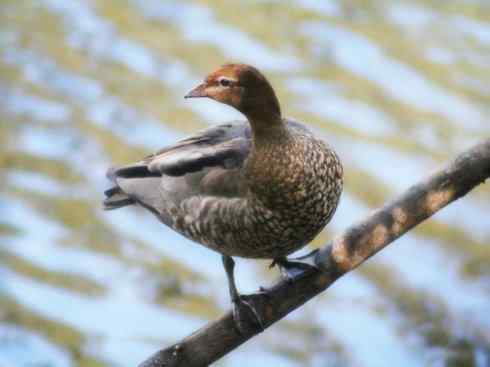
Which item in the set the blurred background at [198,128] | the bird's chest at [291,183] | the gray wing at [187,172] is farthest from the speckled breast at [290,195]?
the blurred background at [198,128]

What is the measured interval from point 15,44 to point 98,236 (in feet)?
11.4

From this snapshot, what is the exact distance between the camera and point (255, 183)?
4445 millimetres

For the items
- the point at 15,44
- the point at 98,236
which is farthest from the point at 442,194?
the point at 15,44

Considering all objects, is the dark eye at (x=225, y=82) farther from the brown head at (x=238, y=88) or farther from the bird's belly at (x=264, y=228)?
the bird's belly at (x=264, y=228)

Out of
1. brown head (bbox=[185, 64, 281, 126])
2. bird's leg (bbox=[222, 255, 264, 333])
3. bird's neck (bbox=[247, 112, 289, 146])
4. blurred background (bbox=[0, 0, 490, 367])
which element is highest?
brown head (bbox=[185, 64, 281, 126])

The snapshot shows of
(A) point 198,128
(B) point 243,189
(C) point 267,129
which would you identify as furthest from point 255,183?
(A) point 198,128

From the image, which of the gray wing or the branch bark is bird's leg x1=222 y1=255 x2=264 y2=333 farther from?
the gray wing

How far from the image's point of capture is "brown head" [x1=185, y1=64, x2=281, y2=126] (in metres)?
4.15

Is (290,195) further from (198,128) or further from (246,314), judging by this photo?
(198,128)

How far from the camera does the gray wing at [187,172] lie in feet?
15.1

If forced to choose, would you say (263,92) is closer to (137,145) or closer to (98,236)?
(98,236)

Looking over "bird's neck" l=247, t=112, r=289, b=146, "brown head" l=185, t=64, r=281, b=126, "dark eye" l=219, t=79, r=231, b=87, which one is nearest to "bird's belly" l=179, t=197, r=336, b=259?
"bird's neck" l=247, t=112, r=289, b=146

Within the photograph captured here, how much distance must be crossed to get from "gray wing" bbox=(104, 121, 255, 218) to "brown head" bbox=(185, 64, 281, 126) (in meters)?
0.37

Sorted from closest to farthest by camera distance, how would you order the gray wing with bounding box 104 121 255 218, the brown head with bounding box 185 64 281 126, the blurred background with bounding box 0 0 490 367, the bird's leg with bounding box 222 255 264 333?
the brown head with bounding box 185 64 281 126, the bird's leg with bounding box 222 255 264 333, the gray wing with bounding box 104 121 255 218, the blurred background with bounding box 0 0 490 367
